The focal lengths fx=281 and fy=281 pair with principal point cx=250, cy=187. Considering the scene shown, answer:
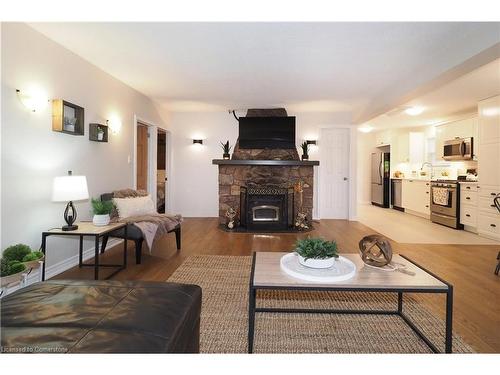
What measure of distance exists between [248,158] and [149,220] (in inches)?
114

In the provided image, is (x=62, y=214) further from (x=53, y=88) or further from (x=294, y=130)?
(x=294, y=130)

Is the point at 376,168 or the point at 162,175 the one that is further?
the point at 376,168

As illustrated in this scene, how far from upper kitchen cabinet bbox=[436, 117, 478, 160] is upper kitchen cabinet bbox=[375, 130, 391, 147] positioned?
164cm

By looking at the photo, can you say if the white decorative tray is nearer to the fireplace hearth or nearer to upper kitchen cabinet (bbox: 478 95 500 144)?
the fireplace hearth

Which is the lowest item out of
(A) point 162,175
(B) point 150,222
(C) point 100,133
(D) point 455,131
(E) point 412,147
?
(B) point 150,222

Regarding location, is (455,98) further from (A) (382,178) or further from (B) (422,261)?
(A) (382,178)

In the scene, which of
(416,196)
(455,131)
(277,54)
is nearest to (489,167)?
(455,131)

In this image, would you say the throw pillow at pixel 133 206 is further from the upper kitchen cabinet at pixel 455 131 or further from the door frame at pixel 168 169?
the upper kitchen cabinet at pixel 455 131

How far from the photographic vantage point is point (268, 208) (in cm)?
532

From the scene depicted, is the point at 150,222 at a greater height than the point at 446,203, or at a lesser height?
lesser

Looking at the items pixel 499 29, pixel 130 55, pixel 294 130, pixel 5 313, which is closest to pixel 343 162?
pixel 294 130

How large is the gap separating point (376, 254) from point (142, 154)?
4.59 m

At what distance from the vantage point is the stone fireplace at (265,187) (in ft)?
17.3

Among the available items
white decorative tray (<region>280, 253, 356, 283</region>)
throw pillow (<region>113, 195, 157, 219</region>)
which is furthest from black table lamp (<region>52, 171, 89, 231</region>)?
white decorative tray (<region>280, 253, 356, 283</region>)
